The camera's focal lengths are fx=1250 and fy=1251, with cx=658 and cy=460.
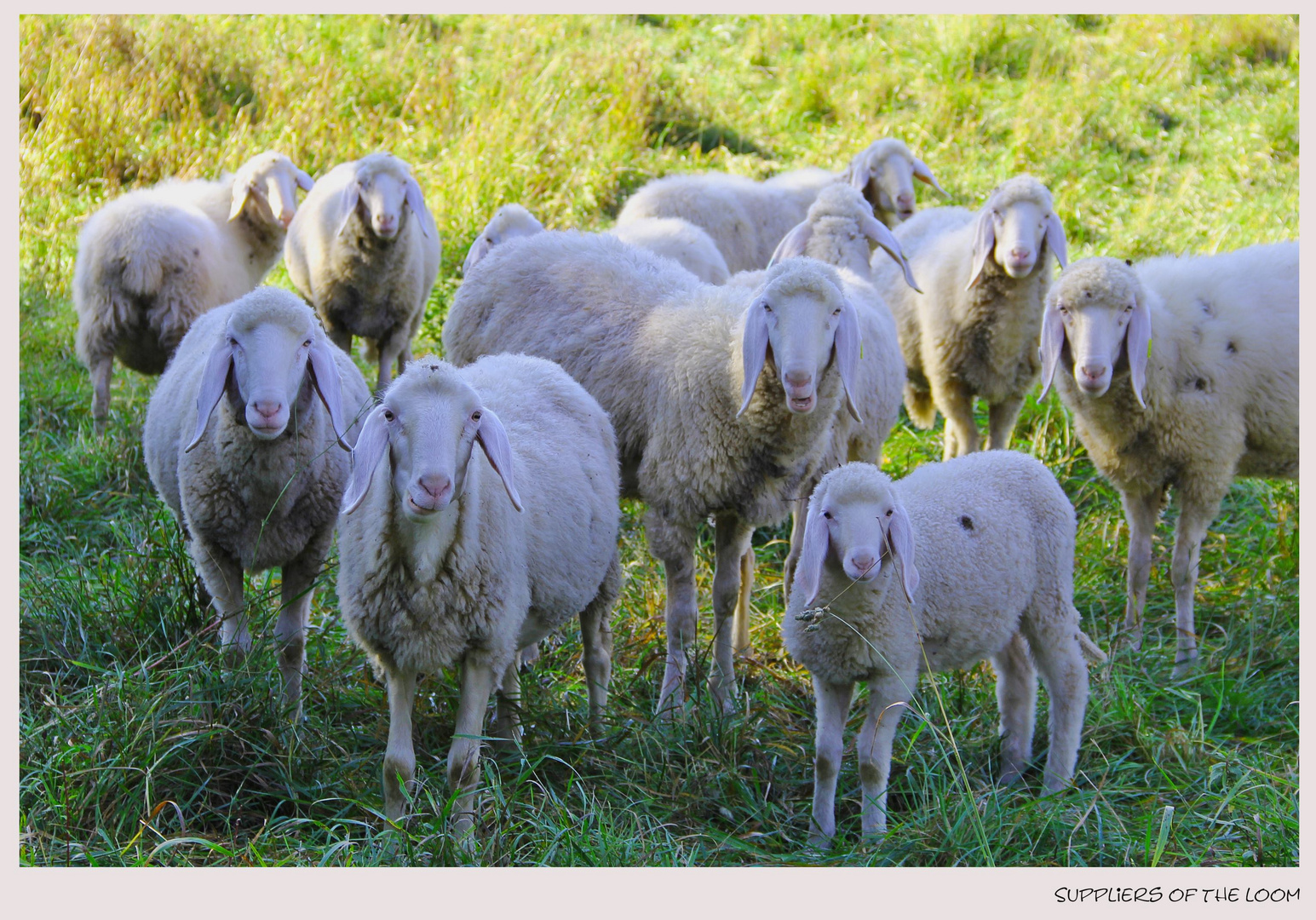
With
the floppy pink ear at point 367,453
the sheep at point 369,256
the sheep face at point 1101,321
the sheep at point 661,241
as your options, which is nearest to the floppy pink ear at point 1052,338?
the sheep face at point 1101,321

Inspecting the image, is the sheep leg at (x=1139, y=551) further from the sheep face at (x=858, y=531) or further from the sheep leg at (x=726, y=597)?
the sheep face at (x=858, y=531)

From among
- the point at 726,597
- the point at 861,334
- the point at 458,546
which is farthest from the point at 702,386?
the point at 458,546

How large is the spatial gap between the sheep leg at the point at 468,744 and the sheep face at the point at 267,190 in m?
4.50

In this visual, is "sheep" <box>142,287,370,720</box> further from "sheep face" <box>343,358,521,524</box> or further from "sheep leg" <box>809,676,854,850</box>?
"sheep leg" <box>809,676,854,850</box>

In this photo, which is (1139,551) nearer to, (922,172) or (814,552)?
(814,552)

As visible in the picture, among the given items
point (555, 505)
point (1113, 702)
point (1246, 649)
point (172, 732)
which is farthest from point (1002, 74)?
point (172, 732)

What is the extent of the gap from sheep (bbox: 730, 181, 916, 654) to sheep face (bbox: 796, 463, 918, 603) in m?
1.06

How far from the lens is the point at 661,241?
6641 mm

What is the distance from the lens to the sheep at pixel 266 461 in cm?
376

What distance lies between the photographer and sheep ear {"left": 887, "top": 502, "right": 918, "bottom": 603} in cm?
341

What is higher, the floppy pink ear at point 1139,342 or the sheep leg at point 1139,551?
the floppy pink ear at point 1139,342

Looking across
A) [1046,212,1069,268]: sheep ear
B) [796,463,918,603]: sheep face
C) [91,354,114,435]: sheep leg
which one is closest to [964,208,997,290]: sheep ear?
[1046,212,1069,268]: sheep ear

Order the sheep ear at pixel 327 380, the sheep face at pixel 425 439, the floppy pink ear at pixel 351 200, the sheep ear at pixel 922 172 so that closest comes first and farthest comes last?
the sheep face at pixel 425 439
the sheep ear at pixel 327 380
the floppy pink ear at pixel 351 200
the sheep ear at pixel 922 172

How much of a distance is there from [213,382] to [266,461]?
1.06 ft
